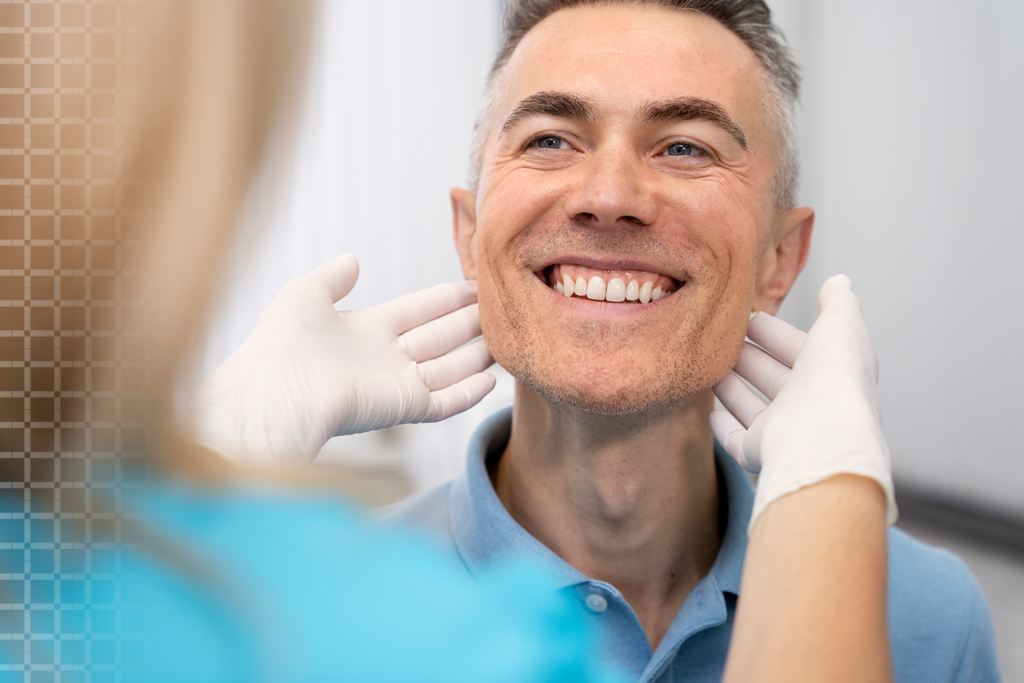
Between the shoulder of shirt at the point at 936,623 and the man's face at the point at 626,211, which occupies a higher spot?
the man's face at the point at 626,211

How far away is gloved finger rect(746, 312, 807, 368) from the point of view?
4.26 ft

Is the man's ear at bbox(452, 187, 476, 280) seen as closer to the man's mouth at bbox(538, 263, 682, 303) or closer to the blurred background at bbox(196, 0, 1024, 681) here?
the man's mouth at bbox(538, 263, 682, 303)

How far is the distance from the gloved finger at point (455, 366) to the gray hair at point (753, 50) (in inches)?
13.0

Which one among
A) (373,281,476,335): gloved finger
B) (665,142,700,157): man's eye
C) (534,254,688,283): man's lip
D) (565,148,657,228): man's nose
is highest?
(665,142,700,157): man's eye

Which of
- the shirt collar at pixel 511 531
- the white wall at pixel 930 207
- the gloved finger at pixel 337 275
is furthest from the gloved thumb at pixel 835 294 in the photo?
the white wall at pixel 930 207

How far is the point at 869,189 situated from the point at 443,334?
1.80 meters

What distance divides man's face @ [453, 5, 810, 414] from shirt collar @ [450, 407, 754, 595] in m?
0.23

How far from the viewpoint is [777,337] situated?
1330 mm

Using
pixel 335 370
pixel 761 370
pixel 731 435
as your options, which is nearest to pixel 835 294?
pixel 761 370

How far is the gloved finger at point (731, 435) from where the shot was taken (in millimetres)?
1193

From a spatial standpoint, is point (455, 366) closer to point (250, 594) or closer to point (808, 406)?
point (808, 406)

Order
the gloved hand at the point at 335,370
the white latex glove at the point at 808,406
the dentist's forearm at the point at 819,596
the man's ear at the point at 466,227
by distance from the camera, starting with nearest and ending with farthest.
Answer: the dentist's forearm at the point at 819,596
the white latex glove at the point at 808,406
the gloved hand at the point at 335,370
the man's ear at the point at 466,227
